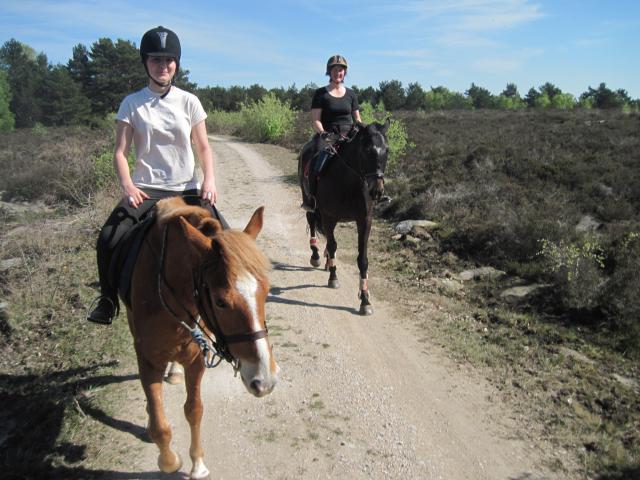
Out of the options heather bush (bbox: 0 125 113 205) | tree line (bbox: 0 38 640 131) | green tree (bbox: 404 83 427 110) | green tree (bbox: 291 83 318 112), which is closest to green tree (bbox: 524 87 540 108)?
tree line (bbox: 0 38 640 131)

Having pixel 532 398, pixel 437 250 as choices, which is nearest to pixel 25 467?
pixel 532 398

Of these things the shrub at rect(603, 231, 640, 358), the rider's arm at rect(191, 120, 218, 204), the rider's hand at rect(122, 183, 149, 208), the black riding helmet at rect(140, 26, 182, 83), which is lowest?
the shrub at rect(603, 231, 640, 358)

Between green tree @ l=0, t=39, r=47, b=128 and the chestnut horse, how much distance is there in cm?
7807

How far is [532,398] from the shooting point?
4352 mm

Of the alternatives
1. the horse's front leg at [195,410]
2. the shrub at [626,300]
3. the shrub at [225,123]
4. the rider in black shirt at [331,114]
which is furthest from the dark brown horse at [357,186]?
the shrub at [225,123]

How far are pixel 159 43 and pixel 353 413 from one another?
3537mm

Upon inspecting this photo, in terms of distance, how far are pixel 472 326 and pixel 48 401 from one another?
4.90m

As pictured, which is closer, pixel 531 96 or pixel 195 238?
pixel 195 238

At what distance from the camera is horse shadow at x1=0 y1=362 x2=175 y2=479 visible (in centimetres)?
334

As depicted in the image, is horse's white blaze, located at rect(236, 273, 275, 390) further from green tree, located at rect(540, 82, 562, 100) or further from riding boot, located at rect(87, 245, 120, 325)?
green tree, located at rect(540, 82, 562, 100)

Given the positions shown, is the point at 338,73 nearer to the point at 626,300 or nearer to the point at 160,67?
the point at 160,67

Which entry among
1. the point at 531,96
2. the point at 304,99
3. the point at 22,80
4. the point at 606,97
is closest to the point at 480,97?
the point at 531,96

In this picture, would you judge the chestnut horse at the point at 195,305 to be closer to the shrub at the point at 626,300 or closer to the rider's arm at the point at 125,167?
the rider's arm at the point at 125,167

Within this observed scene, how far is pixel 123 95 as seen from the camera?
47.9 m
